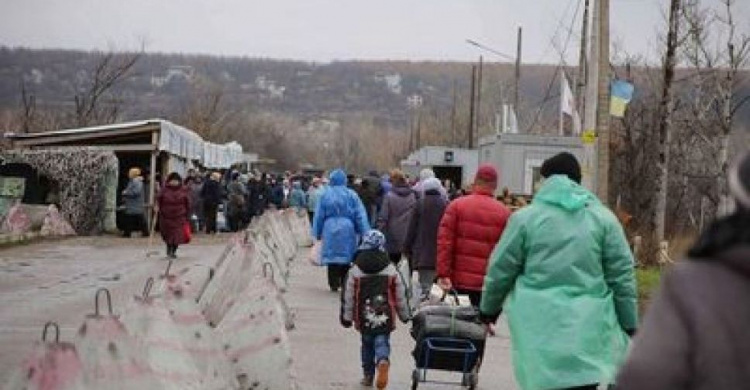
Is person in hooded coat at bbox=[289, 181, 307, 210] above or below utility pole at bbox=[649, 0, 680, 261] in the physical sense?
below

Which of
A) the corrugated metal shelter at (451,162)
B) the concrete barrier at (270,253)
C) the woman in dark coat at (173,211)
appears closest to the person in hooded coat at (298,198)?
the woman in dark coat at (173,211)

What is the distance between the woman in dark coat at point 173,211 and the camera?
23.0m

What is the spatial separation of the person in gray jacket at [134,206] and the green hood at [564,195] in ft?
75.8

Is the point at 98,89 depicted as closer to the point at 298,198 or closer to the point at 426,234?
the point at 298,198

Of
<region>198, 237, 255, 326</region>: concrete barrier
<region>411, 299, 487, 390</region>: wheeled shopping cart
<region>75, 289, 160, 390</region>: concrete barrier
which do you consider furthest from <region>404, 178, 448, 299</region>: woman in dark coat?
<region>75, 289, 160, 390</region>: concrete barrier

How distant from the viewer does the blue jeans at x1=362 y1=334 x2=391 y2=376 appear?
10.1 metres

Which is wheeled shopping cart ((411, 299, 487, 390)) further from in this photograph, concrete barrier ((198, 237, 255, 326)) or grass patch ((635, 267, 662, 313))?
grass patch ((635, 267, 662, 313))

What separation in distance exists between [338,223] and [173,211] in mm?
7125

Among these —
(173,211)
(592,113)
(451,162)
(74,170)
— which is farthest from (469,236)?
(451,162)

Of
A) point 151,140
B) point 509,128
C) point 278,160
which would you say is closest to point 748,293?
point 151,140

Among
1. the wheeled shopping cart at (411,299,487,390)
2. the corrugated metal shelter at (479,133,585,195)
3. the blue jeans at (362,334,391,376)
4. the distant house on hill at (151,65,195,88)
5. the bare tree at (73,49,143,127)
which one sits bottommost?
the blue jeans at (362,334,391,376)

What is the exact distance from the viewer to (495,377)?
11.1 meters

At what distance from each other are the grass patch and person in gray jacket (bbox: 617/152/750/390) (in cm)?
1470

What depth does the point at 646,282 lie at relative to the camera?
20.0m
